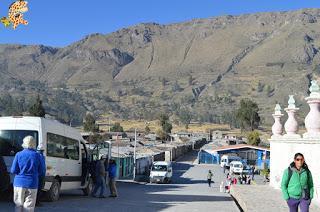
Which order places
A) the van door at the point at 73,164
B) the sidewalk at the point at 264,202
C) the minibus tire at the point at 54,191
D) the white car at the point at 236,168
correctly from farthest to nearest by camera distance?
the white car at the point at 236,168, the van door at the point at 73,164, the minibus tire at the point at 54,191, the sidewalk at the point at 264,202

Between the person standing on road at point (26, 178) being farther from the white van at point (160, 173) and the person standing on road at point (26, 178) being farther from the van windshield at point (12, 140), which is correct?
the white van at point (160, 173)

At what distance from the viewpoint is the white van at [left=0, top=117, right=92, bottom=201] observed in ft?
47.3

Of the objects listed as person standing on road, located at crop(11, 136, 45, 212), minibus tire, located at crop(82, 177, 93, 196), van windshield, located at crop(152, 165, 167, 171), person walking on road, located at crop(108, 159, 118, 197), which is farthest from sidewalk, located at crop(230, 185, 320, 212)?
van windshield, located at crop(152, 165, 167, 171)

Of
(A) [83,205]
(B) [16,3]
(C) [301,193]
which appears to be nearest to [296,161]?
(C) [301,193]

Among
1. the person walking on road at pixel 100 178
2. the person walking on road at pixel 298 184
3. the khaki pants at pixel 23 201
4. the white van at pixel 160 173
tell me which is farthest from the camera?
the white van at pixel 160 173

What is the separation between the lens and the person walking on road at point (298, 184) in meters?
8.63

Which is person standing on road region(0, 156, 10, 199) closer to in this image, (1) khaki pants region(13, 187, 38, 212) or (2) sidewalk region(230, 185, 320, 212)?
(1) khaki pants region(13, 187, 38, 212)

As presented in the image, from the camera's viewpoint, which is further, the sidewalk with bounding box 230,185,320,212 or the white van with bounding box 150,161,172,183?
the white van with bounding box 150,161,172,183

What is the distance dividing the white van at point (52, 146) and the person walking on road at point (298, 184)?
7419mm

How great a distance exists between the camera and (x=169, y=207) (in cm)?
1499

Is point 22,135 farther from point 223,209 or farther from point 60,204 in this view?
point 223,209

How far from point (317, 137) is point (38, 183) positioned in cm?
676

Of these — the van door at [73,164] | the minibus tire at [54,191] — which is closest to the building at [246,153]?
the van door at [73,164]

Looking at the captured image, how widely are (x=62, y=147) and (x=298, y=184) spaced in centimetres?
889
